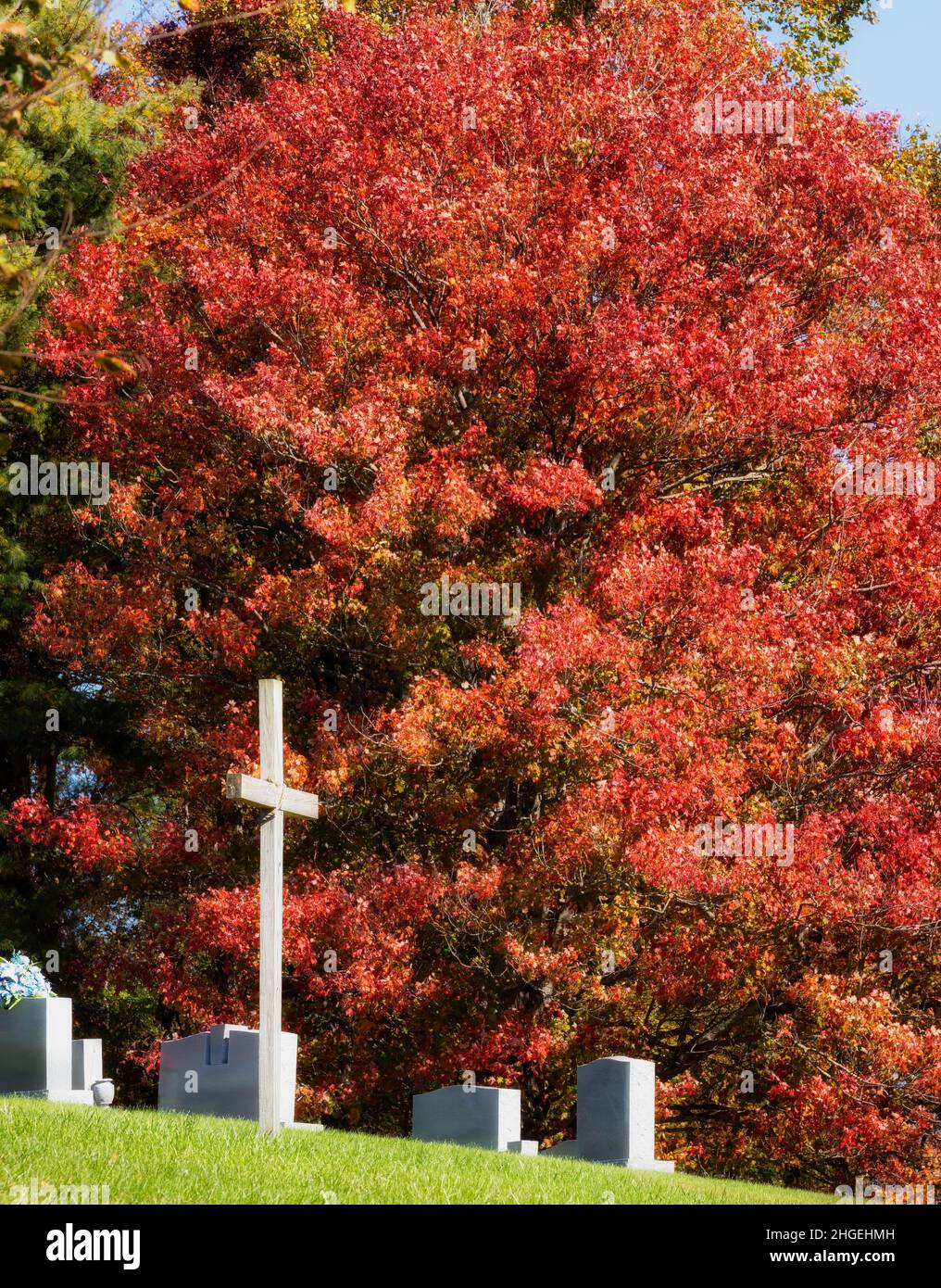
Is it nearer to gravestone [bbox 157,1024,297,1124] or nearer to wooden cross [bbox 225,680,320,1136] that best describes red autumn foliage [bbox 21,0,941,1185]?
wooden cross [bbox 225,680,320,1136]

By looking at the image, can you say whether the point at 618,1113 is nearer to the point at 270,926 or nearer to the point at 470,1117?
the point at 470,1117

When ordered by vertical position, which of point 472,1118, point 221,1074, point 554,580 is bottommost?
point 472,1118

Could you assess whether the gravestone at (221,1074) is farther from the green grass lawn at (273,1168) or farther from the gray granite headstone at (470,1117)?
the gray granite headstone at (470,1117)

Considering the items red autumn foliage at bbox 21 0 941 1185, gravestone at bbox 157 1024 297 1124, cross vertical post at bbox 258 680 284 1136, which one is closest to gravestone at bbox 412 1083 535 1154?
gravestone at bbox 157 1024 297 1124

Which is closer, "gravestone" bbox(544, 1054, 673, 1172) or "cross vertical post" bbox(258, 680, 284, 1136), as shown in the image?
"gravestone" bbox(544, 1054, 673, 1172)

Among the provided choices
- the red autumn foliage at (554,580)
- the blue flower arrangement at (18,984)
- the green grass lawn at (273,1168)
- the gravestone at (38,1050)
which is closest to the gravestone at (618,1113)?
the green grass lawn at (273,1168)

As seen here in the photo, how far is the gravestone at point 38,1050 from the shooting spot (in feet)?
33.8

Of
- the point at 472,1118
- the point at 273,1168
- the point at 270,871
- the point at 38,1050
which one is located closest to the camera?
the point at 273,1168

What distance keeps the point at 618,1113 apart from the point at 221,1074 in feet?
8.81

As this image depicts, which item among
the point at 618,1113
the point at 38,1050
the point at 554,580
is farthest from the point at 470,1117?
the point at 554,580

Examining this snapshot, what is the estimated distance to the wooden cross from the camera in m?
8.96

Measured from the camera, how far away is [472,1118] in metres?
9.13

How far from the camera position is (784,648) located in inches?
507

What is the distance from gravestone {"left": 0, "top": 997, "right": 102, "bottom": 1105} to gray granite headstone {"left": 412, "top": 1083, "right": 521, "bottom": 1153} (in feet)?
8.54
